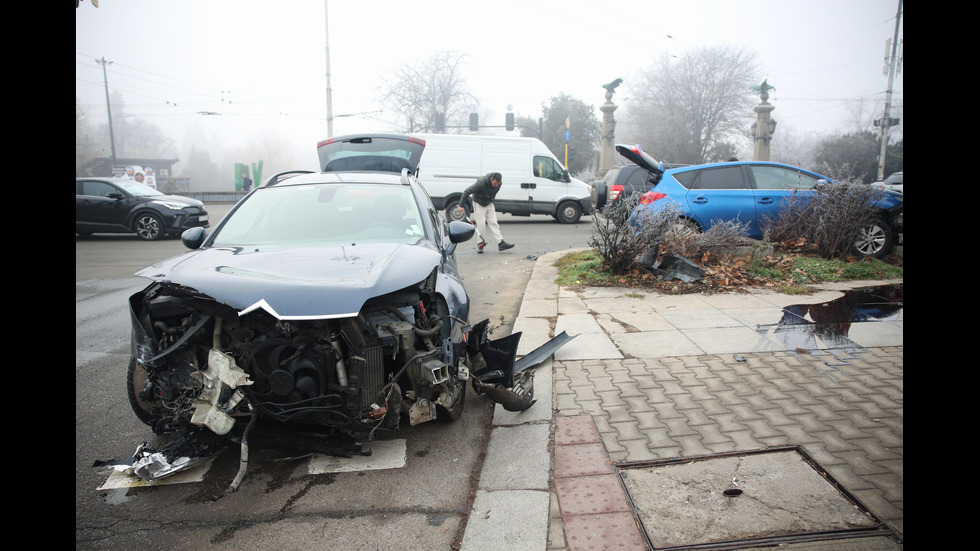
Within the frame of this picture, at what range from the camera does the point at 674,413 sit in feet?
11.3

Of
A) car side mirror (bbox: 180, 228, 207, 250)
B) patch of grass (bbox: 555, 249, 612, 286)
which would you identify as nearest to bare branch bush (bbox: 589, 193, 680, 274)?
patch of grass (bbox: 555, 249, 612, 286)

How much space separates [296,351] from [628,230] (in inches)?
200

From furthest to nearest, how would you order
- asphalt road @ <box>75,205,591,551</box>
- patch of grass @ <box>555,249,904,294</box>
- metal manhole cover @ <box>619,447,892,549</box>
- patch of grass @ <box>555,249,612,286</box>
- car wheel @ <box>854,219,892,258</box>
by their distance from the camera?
car wheel @ <box>854,219,892,258</box>, patch of grass @ <box>555,249,612,286</box>, patch of grass @ <box>555,249,904,294</box>, asphalt road @ <box>75,205,591,551</box>, metal manhole cover @ <box>619,447,892,549</box>

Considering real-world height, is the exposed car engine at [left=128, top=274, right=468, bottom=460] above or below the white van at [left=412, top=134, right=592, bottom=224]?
below

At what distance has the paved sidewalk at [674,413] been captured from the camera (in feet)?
8.20

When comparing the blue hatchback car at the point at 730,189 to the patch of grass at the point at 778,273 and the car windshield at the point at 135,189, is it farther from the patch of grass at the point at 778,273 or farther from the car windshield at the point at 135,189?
the car windshield at the point at 135,189

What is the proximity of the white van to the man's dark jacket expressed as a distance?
5047mm

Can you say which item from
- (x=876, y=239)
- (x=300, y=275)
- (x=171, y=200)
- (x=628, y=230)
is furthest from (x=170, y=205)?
(x=876, y=239)

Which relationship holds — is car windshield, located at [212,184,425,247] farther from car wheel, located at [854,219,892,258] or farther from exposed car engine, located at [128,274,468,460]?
car wheel, located at [854,219,892,258]

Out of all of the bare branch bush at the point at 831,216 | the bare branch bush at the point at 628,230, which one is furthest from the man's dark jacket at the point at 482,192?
the bare branch bush at the point at 831,216

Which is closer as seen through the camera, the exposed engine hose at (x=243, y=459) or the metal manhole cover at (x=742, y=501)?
the metal manhole cover at (x=742, y=501)

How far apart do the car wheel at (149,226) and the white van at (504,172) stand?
22.7 feet

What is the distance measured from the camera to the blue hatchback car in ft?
29.1
